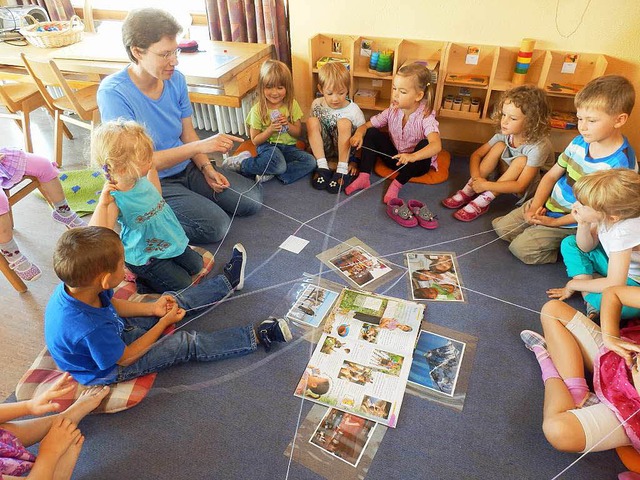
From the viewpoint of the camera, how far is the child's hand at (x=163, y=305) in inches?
65.5

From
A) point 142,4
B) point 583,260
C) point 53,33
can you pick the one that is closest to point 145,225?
point 583,260

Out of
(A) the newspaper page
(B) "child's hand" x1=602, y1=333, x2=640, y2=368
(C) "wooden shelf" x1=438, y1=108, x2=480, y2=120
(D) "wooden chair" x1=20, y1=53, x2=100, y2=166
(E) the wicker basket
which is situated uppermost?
(E) the wicker basket

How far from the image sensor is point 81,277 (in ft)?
4.08

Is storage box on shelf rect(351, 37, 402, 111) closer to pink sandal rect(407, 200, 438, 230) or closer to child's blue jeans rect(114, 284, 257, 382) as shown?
pink sandal rect(407, 200, 438, 230)

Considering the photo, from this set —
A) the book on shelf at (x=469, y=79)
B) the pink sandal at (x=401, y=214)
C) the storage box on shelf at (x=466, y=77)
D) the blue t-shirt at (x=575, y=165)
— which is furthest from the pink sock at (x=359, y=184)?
the blue t-shirt at (x=575, y=165)

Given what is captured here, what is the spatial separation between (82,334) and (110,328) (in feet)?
0.27

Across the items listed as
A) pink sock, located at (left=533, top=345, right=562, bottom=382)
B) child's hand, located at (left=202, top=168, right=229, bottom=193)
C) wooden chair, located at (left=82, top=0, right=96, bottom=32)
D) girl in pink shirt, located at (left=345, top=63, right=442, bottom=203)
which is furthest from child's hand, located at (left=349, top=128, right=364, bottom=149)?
wooden chair, located at (left=82, top=0, right=96, bottom=32)

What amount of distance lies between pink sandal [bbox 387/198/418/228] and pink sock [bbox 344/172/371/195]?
277mm

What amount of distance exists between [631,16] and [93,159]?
276 centimetres

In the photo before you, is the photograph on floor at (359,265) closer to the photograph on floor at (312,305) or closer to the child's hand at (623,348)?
the photograph on floor at (312,305)

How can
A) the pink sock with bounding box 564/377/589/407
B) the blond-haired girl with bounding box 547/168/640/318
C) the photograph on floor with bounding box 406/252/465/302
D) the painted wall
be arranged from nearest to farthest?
the pink sock with bounding box 564/377/589/407
the blond-haired girl with bounding box 547/168/640/318
the photograph on floor with bounding box 406/252/465/302
the painted wall

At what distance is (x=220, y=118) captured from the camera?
322cm

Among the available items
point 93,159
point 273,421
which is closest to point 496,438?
point 273,421

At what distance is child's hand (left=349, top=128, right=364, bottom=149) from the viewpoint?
2.62 metres
